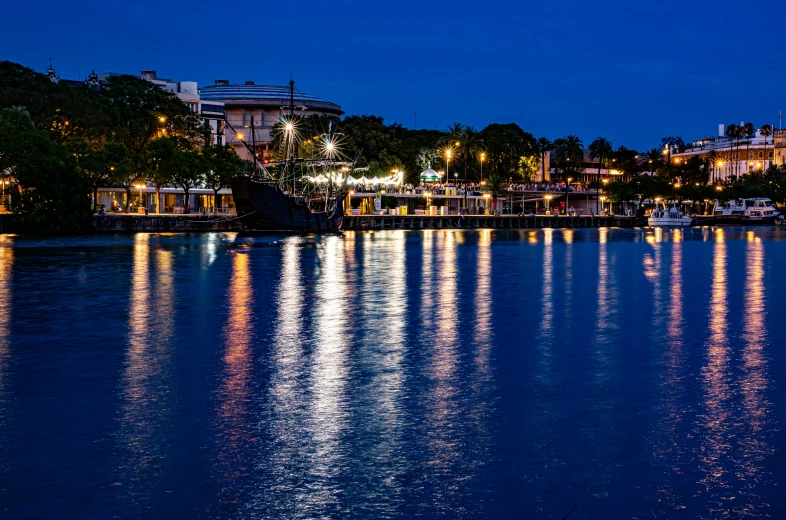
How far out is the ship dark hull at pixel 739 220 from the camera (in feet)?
634

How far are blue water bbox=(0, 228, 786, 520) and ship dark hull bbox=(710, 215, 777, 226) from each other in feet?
530

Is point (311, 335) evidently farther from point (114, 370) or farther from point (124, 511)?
point (124, 511)

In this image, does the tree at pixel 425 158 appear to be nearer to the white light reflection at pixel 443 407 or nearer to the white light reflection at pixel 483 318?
the white light reflection at pixel 483 318

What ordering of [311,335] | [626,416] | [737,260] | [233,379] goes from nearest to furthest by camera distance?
[626,416], [233,379], [311,335], [737,260]

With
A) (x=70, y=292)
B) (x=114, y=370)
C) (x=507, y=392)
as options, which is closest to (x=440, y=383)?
(x=507, y=392)

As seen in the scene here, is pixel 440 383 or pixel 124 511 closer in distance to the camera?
pixel 124 511

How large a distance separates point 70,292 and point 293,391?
24.8 meters

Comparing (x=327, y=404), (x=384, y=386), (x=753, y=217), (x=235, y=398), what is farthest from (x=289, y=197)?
(x=753, y=217)

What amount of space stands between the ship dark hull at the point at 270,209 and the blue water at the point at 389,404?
6272 centimetres

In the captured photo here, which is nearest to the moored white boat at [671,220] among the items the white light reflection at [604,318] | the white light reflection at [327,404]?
the white light reflection at [604,318]

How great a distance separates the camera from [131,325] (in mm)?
30406

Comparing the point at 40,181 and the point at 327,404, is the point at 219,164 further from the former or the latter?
the point at 327,404

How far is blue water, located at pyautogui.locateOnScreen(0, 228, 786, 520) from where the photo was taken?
1315 cm

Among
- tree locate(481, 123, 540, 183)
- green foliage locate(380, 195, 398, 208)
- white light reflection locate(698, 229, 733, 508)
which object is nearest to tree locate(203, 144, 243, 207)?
green foliage locate(380, 195, 398, 208)
